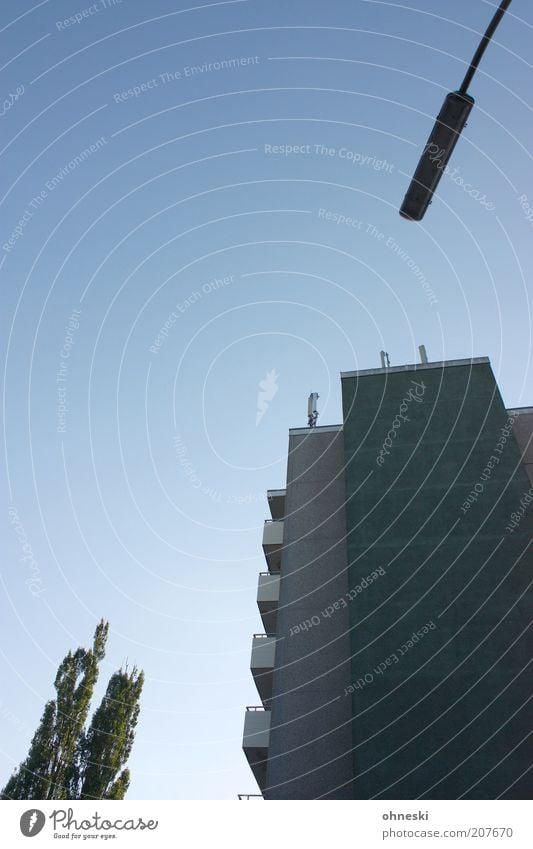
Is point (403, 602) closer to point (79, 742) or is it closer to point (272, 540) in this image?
point (272, 540)

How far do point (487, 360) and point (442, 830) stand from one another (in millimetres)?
18839

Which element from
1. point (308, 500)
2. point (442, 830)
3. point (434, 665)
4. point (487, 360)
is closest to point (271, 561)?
point (308, 500)

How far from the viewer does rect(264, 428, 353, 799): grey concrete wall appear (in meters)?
15.4

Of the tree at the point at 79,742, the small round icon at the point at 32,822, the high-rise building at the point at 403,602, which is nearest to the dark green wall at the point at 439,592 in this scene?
the high-rise building at the point at 403,602

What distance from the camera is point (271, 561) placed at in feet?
75.6

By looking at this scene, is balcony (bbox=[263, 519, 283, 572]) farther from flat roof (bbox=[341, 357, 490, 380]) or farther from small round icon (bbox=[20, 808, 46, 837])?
small round icon (bbox=[20, 808, 46, 837])

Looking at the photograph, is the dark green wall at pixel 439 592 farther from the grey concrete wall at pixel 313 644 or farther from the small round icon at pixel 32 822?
the small round icon at pixel 32 822

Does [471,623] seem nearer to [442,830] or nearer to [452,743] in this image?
[452,743]

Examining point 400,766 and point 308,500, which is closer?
point 400,766

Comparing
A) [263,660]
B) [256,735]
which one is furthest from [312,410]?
[256,735]

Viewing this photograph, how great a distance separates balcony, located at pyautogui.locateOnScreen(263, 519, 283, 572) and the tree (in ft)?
46.0

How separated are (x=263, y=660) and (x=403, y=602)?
17.8 feet

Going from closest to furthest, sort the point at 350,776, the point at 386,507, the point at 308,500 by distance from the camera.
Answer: the point at 350,776 → the point at 386,507 → the point at 308,500

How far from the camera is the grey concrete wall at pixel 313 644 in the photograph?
15406 mm
